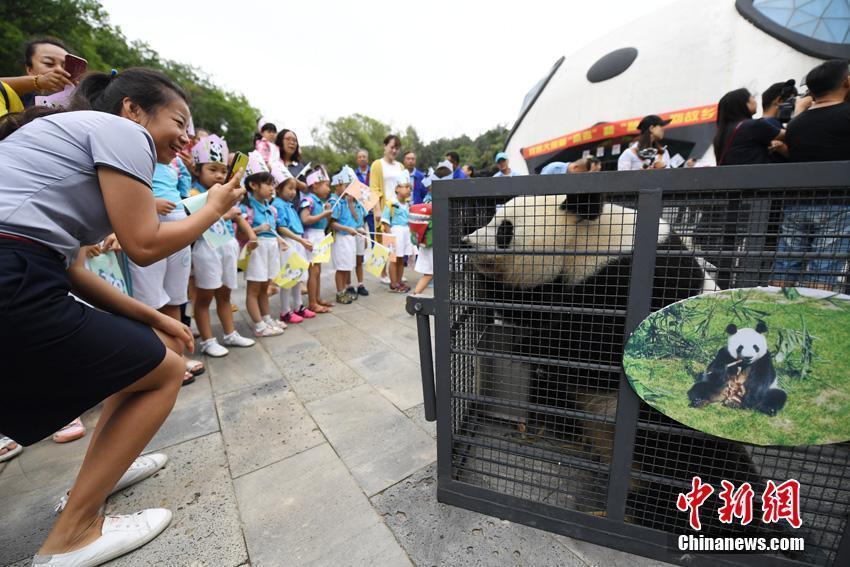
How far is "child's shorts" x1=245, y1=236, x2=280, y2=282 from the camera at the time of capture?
12.9 ft

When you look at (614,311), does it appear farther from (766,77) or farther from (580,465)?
(766,77)

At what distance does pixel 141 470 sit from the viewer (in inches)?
77.5

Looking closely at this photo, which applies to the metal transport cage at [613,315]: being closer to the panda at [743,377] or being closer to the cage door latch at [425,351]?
the cage door latch at [425,351]

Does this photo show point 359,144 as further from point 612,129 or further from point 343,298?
point 343,298

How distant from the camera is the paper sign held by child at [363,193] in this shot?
17.2ft

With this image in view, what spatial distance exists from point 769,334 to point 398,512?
5.29ft

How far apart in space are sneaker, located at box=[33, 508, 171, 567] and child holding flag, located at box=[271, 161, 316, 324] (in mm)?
2832

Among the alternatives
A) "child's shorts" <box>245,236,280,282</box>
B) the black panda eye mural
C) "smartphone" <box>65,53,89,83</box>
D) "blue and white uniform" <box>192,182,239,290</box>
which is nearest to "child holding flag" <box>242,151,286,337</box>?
"child's shorts" <box>245,236,280,282</box>

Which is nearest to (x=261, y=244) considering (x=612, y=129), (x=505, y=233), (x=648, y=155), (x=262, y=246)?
(x=262, y=246)

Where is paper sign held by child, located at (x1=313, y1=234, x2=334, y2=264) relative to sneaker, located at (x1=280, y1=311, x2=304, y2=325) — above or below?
above

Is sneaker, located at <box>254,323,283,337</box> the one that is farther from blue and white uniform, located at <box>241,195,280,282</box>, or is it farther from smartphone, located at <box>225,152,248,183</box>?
smartphone, located at <box>225,152,248,183</box>

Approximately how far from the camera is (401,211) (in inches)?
241

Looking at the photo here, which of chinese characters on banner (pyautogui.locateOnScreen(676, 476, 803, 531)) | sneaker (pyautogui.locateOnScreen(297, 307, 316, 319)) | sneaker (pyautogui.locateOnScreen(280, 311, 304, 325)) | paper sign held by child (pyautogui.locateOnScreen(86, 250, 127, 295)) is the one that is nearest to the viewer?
chinese characters on banner (pyautogui.locateOnScreen(676, 476, 803, 531))

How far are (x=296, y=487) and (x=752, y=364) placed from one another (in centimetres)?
201
